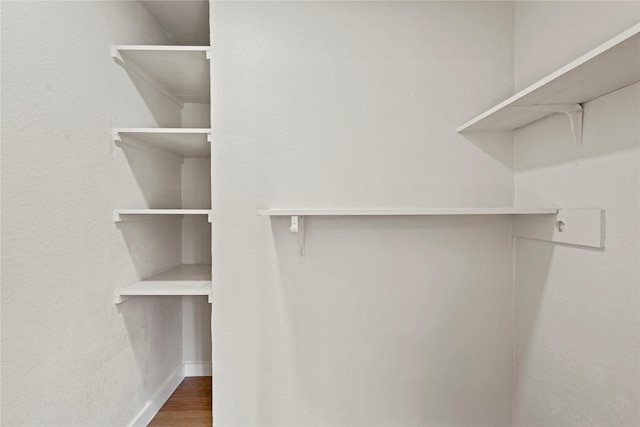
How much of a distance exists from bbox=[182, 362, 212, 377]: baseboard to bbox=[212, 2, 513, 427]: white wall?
2.15ft

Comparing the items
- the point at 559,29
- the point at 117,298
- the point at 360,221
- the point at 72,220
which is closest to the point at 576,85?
the point at 559,29

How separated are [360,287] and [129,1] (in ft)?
5.72

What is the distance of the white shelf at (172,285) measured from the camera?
1325 mm

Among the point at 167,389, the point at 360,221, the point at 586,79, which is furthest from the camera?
the point at 167,389

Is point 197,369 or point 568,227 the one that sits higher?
point 568,227

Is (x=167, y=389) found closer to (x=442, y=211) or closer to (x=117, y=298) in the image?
(x=117, y=298)

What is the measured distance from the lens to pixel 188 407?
165 cm

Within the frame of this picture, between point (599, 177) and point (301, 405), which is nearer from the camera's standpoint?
point (599, 177)

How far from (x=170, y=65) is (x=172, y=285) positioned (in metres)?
1.06

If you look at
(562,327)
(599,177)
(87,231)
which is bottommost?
(562,327)

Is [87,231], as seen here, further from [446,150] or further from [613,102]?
[613,102]

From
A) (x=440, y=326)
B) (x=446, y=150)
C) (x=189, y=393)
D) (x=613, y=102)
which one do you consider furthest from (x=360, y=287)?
(x=189, y=393)

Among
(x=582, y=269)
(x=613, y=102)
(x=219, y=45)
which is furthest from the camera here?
(x=219, y=45)

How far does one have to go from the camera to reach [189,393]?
178 cm
